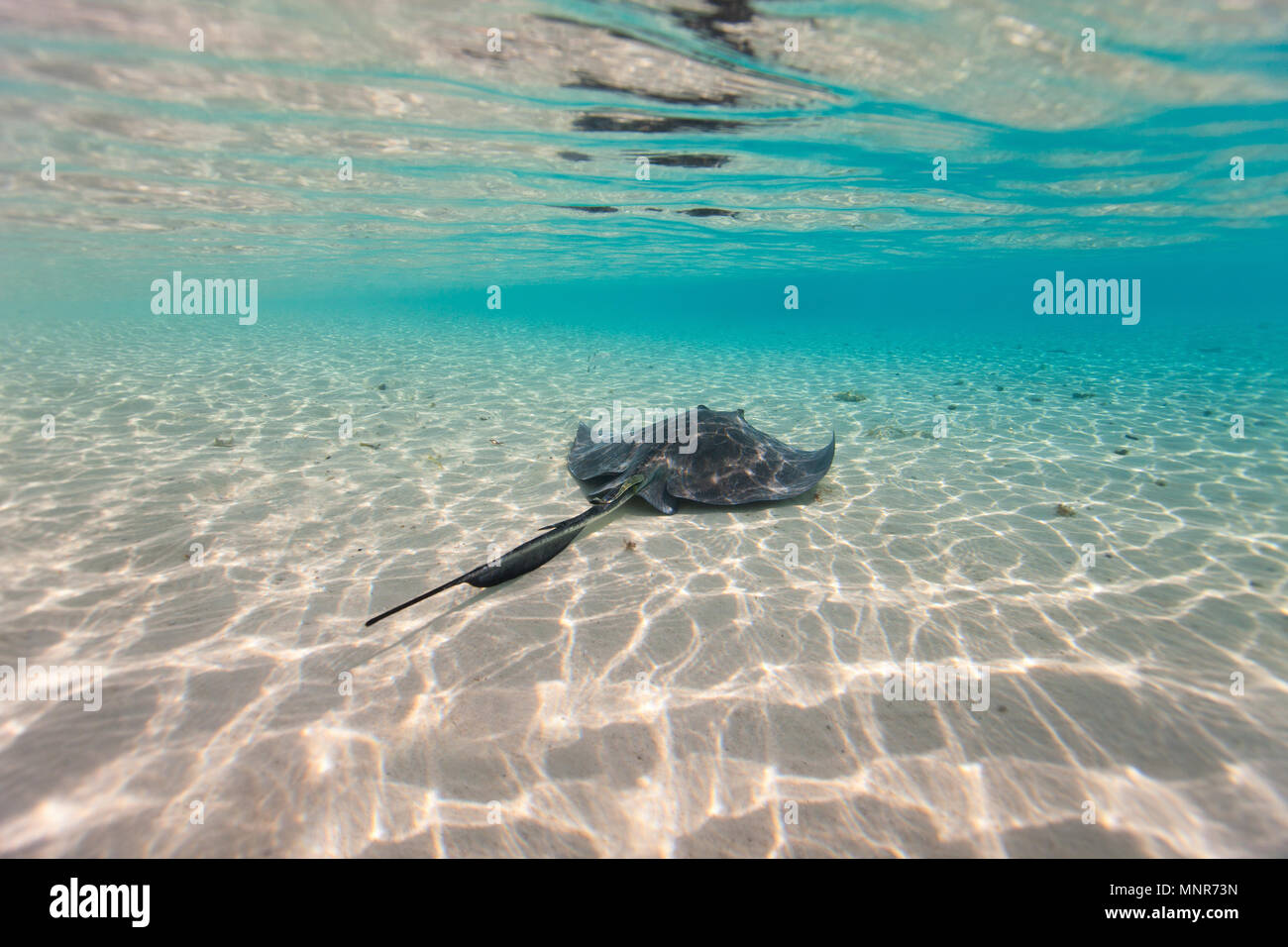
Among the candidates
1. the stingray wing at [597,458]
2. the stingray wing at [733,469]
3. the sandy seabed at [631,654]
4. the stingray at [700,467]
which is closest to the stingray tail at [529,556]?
the sandy seabed at [631,654]

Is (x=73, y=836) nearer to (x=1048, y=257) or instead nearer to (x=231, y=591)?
(x=231, y=591)

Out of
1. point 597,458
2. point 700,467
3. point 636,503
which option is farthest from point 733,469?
point 597,458

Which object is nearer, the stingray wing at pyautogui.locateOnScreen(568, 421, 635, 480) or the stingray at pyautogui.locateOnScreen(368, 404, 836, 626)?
the stingray at pyautogui.locateOnScreen(368, 404, 836, 626)

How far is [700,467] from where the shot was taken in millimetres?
7402

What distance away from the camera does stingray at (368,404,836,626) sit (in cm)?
704

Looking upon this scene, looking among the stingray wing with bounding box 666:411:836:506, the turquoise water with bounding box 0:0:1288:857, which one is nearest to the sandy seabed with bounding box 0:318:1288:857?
the turquoise water with bounding box 0:0:1288:857

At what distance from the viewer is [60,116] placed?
12.8 metres

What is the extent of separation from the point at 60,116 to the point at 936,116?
Result: 2093 cm

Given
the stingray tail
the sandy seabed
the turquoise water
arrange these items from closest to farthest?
1. the sandy seabed
2. the turquoise water
3. the stingray tail

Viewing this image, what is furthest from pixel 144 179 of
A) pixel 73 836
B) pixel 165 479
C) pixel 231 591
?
pixel 73 836

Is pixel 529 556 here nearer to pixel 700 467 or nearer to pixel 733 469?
pixel 700 467

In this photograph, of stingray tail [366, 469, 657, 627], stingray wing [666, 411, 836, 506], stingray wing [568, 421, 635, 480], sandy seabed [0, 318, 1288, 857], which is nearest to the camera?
sandy seabed [0, 318, 1288, 857]

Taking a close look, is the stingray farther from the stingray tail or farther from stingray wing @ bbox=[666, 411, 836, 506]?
the stingray tail

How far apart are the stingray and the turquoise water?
0.92ft
